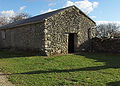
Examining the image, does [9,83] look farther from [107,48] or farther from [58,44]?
[107,48]

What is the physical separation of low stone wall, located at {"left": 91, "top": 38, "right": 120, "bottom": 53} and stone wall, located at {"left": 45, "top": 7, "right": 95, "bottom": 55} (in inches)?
36.9

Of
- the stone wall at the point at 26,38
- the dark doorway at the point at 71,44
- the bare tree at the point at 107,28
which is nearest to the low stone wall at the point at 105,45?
the dark doorway at the point at 71,44

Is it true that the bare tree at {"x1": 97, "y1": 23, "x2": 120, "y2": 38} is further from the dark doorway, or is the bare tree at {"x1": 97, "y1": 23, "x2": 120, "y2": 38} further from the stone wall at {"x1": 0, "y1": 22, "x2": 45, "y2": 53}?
the stone wall at {"x1": 0, "y1": 22, "x2": 45, "y2": 53}

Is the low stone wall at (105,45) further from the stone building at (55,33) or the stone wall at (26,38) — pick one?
the stone wall at (26,38)

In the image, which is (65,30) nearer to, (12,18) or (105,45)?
(105,45)

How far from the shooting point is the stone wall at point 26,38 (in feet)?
36.8

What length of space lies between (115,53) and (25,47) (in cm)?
888

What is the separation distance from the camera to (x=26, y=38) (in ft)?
42.9

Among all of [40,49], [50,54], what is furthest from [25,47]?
[50,54]

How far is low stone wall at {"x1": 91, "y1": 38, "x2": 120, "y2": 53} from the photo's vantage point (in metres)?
12.1

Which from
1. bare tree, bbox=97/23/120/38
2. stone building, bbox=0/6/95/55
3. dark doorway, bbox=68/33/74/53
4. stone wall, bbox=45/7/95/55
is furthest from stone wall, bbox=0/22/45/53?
bare tree, bbox=97/23/120/38

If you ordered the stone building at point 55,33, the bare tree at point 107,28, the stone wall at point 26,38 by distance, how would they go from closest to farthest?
the stone building at point 55,33 → the stone wall at point 26,38 → the bare tree at point 107,28

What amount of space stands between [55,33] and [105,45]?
538 cm

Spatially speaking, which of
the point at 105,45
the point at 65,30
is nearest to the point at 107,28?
the point at 105,45
